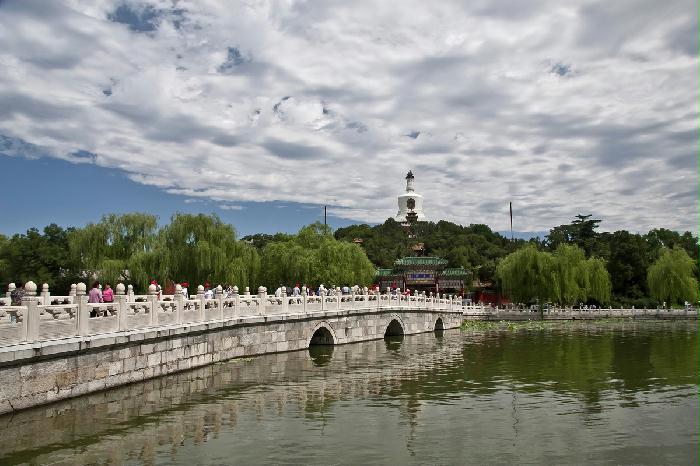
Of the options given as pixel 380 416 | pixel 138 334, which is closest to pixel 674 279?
pixel 380 416

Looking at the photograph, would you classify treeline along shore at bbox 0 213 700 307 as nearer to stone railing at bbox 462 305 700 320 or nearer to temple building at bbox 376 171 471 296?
stone railing at bbox 462 305 700 320

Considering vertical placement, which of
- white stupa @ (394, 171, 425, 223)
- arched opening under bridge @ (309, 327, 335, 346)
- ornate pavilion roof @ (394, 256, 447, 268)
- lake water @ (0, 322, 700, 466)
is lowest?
lake water @ (0, 322, 700, 466)

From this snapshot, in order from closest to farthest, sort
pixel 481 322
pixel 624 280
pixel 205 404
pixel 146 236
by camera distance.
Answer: pixel 205 404
pixel 146 236
pixel 481 322
pixel 624 280

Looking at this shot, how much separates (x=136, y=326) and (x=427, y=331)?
21631 millimetres

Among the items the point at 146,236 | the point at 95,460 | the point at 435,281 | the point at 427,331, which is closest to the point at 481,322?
the point at 427,331

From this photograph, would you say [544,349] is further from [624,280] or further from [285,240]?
[624,280]

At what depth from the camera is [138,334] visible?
44.5 ft

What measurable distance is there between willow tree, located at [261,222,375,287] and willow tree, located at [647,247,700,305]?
21042 mm

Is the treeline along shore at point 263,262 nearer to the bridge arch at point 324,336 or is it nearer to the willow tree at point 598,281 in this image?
the willow tree at point 598,281

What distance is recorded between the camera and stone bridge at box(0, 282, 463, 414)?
10766mm

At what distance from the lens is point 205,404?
12.5 metres

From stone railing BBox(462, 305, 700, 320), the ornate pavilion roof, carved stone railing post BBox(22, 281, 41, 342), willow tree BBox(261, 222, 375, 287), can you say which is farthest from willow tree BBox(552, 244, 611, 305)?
carved stone railing post BBox(22, 281, 41, 342)

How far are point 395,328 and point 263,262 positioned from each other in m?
9.99

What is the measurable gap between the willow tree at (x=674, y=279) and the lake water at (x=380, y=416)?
26063mm
